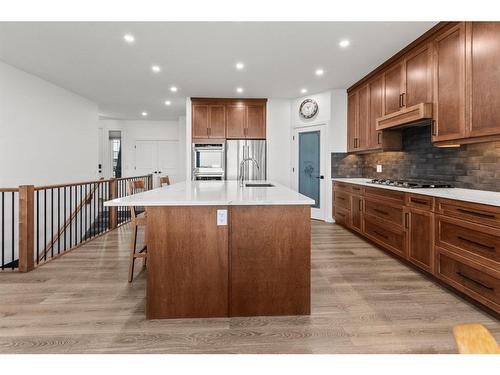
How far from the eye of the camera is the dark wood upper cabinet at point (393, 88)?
387 centimetres

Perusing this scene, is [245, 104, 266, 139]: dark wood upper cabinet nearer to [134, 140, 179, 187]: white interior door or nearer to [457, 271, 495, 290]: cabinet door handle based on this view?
[134, 140, 179, 187]: white interior door

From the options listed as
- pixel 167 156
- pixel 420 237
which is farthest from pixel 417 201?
pixel 167 156

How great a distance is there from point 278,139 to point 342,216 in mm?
2236

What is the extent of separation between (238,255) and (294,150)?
4627mm

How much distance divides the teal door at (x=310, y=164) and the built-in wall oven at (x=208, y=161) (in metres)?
1.68

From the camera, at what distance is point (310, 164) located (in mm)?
6133

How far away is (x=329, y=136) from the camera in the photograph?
5723 mm

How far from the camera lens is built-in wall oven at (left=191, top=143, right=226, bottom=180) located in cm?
622

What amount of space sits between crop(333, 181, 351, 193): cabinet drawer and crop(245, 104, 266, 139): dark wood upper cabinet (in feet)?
6.13

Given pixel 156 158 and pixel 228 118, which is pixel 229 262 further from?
pixel 156 158
